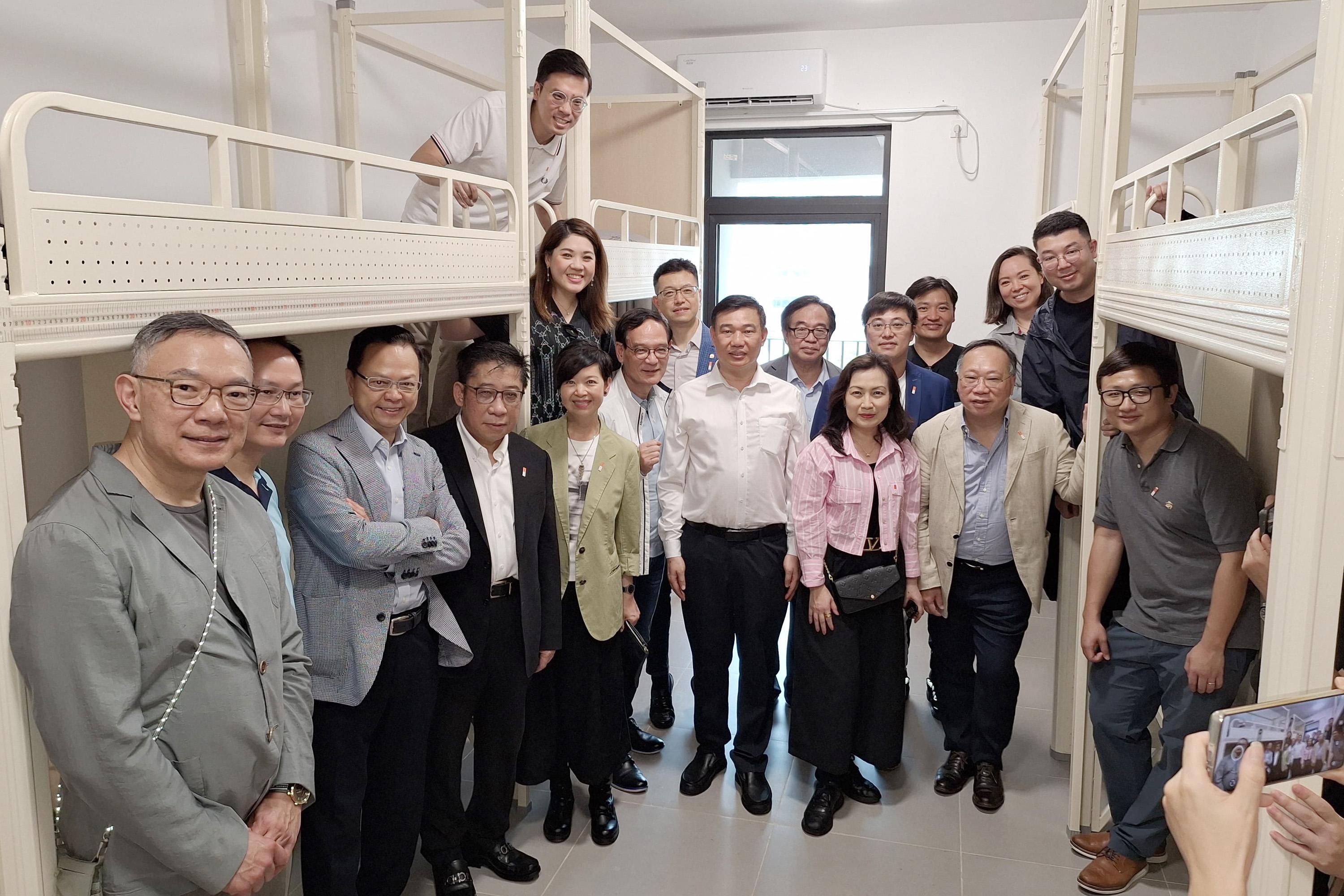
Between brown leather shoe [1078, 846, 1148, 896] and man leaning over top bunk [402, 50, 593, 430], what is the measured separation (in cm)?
234

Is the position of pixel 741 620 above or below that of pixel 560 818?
above

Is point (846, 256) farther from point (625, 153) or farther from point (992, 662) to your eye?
point (992, 662)

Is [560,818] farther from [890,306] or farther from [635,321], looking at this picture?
[890,306]

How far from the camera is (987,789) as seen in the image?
10.1 feet

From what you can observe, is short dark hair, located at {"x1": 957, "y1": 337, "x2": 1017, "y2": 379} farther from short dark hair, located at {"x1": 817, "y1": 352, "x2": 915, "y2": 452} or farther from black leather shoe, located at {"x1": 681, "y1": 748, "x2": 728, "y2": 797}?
black leather shoe, located at {"x1": 681, "y1": 748, "x2": 728, "y2": 797}

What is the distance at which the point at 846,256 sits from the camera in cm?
649

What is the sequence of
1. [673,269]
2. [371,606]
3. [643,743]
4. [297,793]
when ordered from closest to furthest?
[297,793]
[371,606]
[643,743]
[673,269]

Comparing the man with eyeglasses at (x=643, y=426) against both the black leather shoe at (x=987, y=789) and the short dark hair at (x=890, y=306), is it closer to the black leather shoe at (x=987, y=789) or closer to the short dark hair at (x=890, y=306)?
the short dark hair at (x=890, y=306)

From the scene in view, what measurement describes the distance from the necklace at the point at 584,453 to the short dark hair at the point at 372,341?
66 cm

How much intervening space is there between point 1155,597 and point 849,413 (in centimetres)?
95

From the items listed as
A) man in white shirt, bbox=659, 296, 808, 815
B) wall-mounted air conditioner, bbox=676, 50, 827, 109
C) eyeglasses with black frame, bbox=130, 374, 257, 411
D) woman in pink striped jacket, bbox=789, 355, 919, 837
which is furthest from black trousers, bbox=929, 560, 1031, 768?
wall-mounted air conditioner, bbox=676, 50, 827, 109

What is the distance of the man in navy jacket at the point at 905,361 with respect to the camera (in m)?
3.45

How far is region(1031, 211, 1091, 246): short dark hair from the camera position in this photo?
3057mm

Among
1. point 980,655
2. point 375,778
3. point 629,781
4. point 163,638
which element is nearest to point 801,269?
point 980,655
